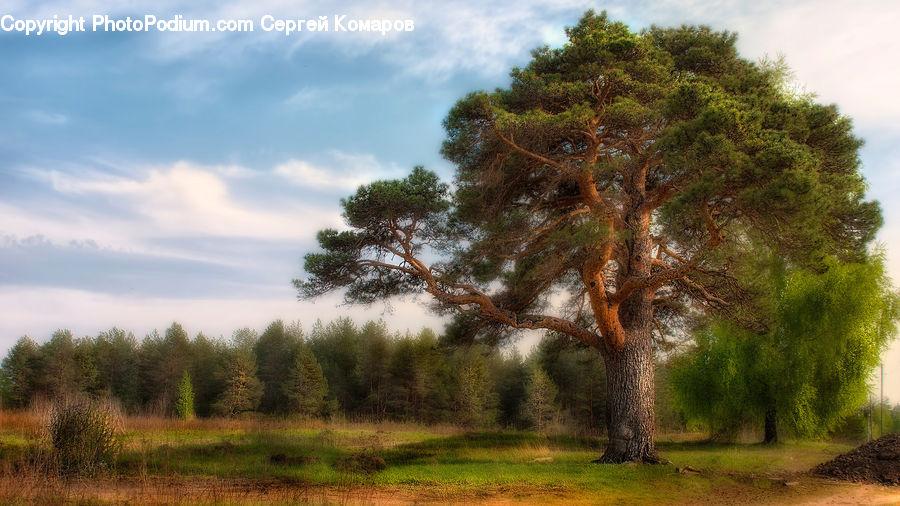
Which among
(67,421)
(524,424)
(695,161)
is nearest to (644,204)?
(695,161)

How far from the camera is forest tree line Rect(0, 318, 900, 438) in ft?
126

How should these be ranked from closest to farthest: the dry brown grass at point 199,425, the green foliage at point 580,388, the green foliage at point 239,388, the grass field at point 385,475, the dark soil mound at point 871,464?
the grass field at point 385,475 → the dark soil mound at point 871,464 → the dry brown grass at point 199,425 → the green foliage at point 239,388 → the green foliage at point 580,388

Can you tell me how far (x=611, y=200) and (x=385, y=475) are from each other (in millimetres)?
8809

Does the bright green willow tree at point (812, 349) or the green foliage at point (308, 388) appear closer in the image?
the bright green willow tree at point (812, 349)

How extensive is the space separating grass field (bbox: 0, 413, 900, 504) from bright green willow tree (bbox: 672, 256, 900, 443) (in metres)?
A: 2.11

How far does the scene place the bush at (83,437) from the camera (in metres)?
11.2

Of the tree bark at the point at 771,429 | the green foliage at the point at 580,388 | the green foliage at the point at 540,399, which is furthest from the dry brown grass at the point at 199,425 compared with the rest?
the green foliage at the point at 580,388

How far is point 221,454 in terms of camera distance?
51.5ft

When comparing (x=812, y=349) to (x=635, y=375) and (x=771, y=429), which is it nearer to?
(x=771, y=429)

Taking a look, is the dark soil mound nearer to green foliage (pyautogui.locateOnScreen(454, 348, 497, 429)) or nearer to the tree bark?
the tree bark

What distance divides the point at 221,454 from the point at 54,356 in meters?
33.5

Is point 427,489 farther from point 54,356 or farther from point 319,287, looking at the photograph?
point 54,356

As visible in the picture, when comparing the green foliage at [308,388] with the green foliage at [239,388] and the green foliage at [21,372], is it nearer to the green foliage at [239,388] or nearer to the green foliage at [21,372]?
the green foliage at [239,388]

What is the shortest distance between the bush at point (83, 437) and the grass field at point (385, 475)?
1.17 feet
